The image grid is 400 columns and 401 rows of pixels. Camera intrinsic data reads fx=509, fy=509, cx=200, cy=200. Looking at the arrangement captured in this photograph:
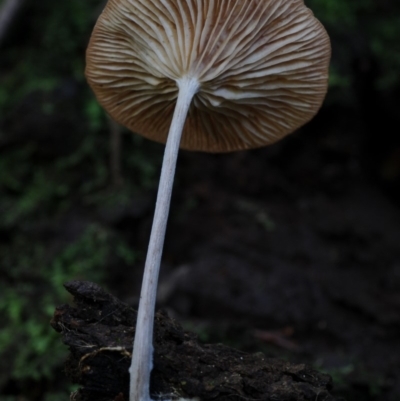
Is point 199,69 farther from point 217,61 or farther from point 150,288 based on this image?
point 150,288

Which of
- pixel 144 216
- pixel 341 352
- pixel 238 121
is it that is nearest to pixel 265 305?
pixel 341 352

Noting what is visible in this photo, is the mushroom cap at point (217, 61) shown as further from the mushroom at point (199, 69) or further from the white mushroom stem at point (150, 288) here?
the white mushroom stem at point (150, 288)

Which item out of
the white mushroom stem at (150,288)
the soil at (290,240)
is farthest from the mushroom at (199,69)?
the soil at (290,240)

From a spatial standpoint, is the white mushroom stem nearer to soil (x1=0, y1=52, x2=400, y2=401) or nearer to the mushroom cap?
the mushroom cap

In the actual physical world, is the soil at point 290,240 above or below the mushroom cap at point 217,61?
below

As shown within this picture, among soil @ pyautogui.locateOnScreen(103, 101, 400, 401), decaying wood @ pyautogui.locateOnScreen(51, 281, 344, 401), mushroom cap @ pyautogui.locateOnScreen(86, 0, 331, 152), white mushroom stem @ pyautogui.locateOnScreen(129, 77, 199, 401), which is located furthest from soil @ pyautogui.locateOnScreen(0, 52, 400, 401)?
white mushroom stem @ pyautogui.locateOnScreen(129, 77, 199, 401)

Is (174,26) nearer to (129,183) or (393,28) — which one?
(129,183)

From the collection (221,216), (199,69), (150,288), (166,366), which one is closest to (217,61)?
(199,69)
